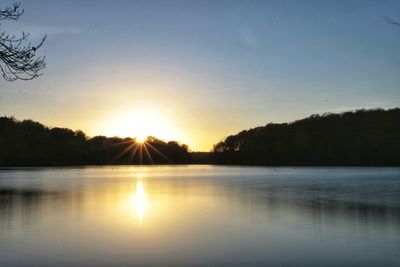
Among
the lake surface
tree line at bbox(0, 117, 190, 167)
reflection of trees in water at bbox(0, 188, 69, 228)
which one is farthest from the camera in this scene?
tree line at bbox(0, 117, 190, 167)

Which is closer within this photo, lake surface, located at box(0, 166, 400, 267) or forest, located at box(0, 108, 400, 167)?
lake surface, located at box(0, 166, 400, 267)

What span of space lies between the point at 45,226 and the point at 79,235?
6.67ft

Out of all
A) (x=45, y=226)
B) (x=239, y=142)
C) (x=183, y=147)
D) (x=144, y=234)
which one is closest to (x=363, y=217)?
(x=144, y=234)

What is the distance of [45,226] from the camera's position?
13164mm

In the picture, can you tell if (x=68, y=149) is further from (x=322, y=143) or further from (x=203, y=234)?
(x=203, y=234)

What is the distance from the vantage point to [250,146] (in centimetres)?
15988

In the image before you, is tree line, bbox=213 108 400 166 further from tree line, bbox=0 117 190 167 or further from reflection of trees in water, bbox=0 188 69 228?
reflection of trees in water, bbox=0 188 69 228

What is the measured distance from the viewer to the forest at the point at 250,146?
410 ft

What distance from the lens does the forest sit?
12509 centimetres

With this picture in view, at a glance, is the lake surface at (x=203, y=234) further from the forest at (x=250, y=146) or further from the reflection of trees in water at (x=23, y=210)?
the forest at (x=250, y=146)

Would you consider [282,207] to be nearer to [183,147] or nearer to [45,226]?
[45,226]

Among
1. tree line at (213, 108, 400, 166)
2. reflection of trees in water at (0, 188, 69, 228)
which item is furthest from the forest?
reflection of trees in water at (0, 188, 69, 228)

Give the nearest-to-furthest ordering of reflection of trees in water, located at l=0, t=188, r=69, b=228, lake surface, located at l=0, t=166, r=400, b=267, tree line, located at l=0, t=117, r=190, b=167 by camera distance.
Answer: lake surface, located at l=0, t=166, r=400, b=267, reflection of trees in water, located at l=0, t=188, r=69, b=228, tree line, located at l=0, t=117, r=190, b=167

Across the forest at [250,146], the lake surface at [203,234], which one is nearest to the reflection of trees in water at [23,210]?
the lake surface at [203,234]
